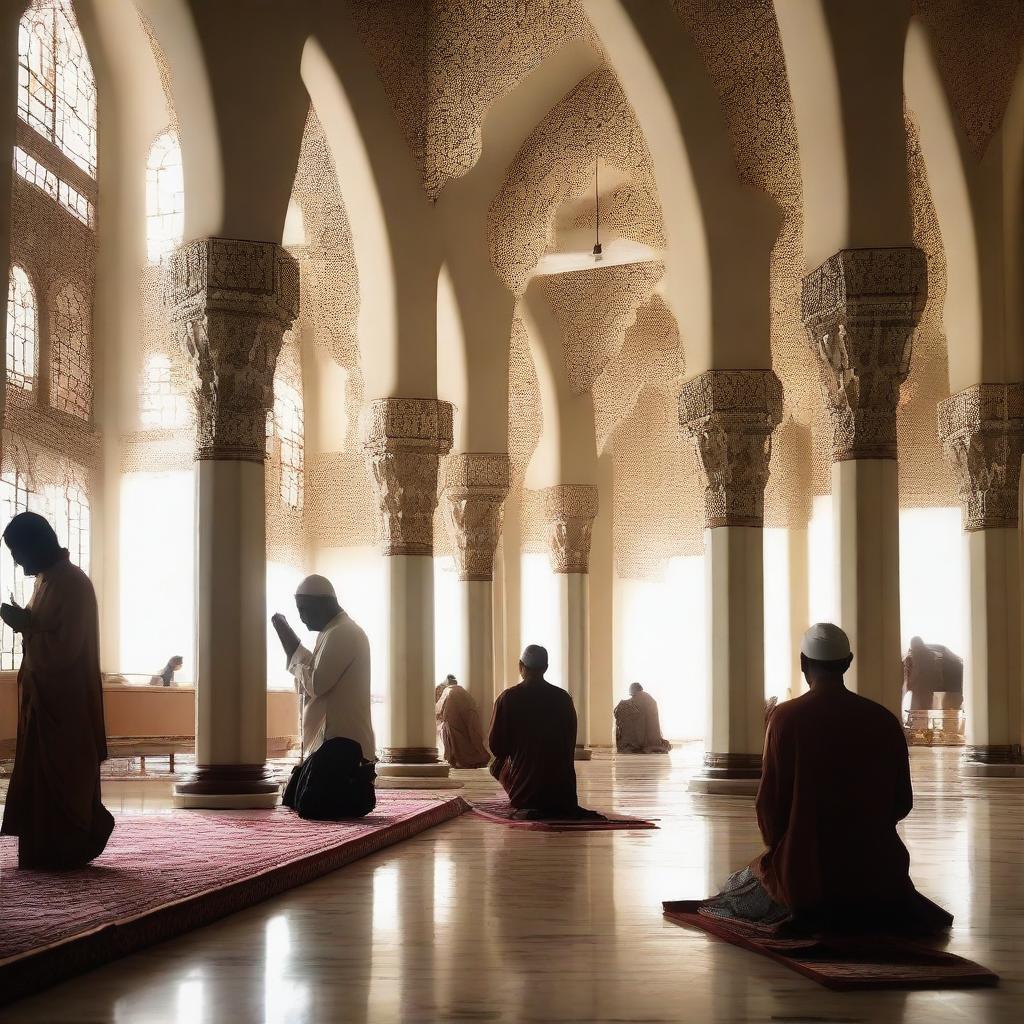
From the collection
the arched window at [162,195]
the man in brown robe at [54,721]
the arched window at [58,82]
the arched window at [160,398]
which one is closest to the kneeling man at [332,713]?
the man in brown robe at [54,721]

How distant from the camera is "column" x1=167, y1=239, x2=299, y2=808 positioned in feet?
24.3

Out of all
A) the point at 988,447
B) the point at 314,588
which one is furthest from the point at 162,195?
the point at 314,588

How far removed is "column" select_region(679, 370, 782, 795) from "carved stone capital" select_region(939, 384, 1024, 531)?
2029 mm

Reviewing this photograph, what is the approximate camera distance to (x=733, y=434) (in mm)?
9344

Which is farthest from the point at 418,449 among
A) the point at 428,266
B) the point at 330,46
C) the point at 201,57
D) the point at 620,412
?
the point at 620,412

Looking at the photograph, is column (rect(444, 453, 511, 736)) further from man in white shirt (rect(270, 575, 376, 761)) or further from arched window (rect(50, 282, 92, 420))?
man in white shirt (rect(270, 575, 376, 761))

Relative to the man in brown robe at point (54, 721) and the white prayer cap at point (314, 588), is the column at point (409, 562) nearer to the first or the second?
the white prayer cap at point (314, 588)

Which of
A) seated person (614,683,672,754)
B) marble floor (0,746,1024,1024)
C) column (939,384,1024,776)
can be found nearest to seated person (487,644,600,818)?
marble floor (0,746,1024,1024)

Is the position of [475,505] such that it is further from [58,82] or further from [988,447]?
[58,82]

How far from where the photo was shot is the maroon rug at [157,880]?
3.32 meters

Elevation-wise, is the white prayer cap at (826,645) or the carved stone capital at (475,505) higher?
the carved stone capital at (475,505)

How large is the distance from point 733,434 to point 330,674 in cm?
363

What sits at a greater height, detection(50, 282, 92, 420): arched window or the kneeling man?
detection(50, 282, 92, 420): arched window

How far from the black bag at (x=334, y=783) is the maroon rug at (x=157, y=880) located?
0.34 ft
